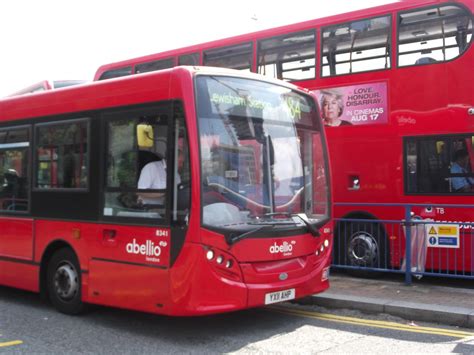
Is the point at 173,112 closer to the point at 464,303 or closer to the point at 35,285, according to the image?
the point at 35,285

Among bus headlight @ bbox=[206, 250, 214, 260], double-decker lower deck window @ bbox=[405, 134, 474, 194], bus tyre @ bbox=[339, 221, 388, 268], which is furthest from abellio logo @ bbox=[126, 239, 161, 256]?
double-decker lower deck window @ bbox=[405, 134, 474, 194]

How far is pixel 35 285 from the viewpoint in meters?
7.66

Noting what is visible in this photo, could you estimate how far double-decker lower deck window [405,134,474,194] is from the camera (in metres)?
8.90

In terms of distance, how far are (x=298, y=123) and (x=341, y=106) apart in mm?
3313

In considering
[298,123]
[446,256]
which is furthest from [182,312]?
[446,256]

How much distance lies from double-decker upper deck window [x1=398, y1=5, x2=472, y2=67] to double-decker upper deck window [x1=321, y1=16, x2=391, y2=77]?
290mm

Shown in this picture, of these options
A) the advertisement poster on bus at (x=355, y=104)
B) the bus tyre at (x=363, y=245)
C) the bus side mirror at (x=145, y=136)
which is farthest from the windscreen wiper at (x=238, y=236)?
the advertisement poster on bus at (x=355, y=104)

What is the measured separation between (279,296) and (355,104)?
4789 millimetres

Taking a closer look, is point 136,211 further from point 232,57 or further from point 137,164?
point 232,57

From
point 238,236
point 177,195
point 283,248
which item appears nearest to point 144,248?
point 177,195

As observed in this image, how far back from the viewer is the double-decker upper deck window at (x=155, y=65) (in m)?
12.4

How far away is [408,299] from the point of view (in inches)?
290

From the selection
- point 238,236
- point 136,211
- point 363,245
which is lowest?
point 363,245

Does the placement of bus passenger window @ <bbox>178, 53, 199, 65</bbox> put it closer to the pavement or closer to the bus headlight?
the pavement
